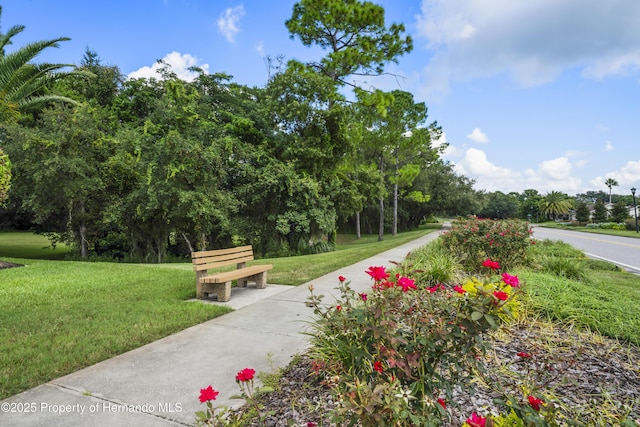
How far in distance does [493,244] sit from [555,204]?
78.6 m

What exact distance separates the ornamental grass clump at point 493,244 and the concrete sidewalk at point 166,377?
4.29 metres

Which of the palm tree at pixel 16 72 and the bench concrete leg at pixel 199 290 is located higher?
the palm tree at pixel 16 72

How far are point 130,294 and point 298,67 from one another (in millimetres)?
13840

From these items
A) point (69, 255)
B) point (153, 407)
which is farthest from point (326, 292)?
point (69, 255)

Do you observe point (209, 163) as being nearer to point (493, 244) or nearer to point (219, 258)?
point (219, 258)

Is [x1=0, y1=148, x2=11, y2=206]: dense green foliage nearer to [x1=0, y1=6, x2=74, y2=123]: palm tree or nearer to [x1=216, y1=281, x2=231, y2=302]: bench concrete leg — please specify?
[x1=0, y1=6, x2=74, y2=123]: palm tree

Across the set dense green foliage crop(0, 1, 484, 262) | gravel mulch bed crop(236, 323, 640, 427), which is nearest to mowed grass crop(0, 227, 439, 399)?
gravel mulch bed crop(236, 323, 640, 427)

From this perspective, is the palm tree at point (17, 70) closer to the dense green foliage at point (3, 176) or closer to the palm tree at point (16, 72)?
the palm tree at point (16, 72)

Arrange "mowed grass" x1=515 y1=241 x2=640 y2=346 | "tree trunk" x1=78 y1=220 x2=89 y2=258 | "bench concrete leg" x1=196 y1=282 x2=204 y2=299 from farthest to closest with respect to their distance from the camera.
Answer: "tree trunk" x1=78 y1=220 x2=89 y2=258 → "bench concrete leg" x1=196 y1=282 x2=204 y2=299 → "mowed grass" x1=515 y1=241 x2=640 y2=346

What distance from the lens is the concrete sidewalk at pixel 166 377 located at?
224 centimetres

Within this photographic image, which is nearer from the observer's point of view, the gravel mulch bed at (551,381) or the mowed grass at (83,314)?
the gravel mulch bed at (551,381)

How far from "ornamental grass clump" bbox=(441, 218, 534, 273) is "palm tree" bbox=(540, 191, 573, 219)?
3047 inches

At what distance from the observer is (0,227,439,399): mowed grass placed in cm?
308

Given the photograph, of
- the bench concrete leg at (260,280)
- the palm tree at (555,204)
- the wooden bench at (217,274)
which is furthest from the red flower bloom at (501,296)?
the palm tree at (555,204)
